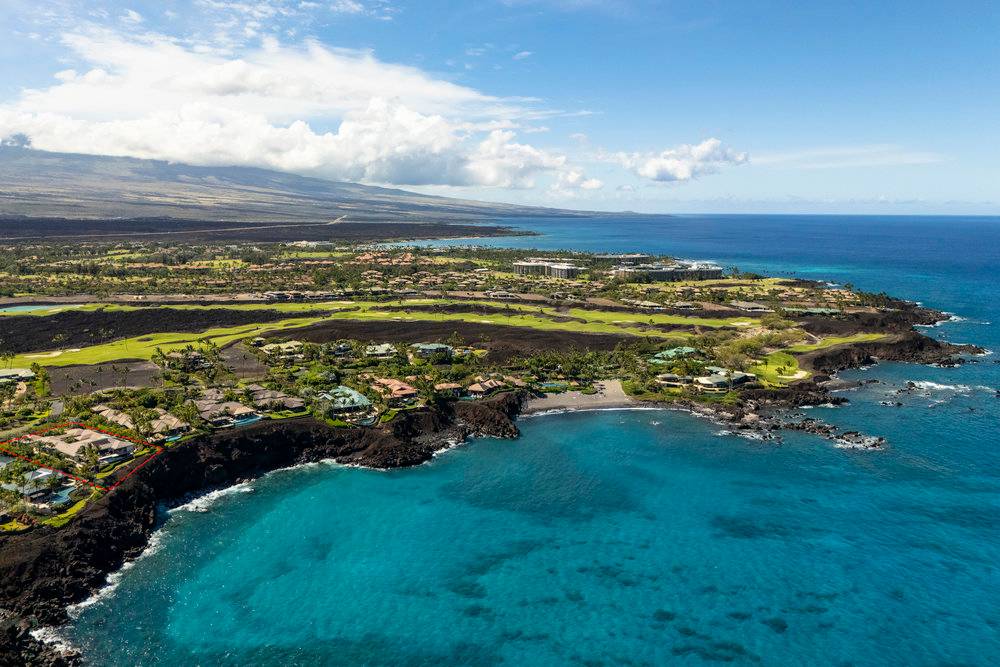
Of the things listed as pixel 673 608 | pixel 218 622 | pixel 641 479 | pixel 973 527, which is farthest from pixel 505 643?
pixel 973 527

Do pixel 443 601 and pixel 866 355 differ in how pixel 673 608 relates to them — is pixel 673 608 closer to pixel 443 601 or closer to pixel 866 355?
pixel 443 601

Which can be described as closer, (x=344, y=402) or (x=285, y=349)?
(x=344, y=402)

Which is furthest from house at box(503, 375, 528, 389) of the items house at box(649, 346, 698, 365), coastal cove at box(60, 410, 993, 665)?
house at box(649, 346, 698, 365)

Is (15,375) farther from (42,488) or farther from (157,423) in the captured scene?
(42,488)

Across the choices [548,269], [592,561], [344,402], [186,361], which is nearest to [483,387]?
[344,402]

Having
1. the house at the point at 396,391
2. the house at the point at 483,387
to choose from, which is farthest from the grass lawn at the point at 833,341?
the house at the point at 396,391

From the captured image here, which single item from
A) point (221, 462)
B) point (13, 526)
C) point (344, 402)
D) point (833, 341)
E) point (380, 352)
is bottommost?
point (13, 526)
